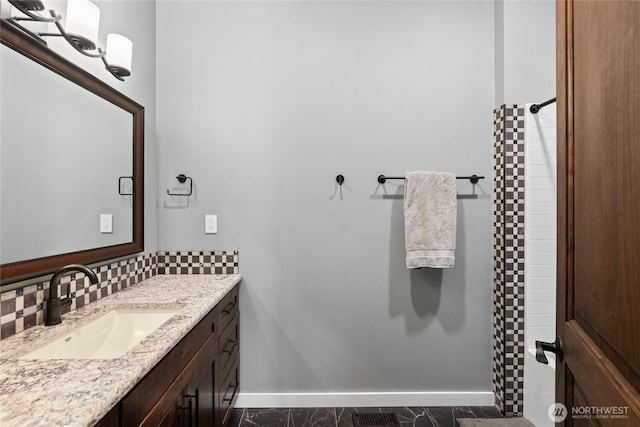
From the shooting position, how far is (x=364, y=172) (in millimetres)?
1990

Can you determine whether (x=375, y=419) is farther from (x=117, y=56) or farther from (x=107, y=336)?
(x=117, y=56)

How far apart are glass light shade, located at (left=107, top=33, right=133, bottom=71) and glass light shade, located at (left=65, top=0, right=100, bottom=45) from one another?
0.16 m

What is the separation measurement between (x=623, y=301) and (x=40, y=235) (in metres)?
1.69

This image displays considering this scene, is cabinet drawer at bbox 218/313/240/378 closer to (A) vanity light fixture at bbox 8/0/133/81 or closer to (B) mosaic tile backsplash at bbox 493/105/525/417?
(A) vanity light fixture at bbox 8/0/133/81

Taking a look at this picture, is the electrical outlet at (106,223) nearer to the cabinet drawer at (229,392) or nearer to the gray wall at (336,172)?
the gray wall at (336,172)

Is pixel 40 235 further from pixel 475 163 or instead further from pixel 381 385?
pixel 475 163

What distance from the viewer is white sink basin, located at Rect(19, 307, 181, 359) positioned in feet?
3.30

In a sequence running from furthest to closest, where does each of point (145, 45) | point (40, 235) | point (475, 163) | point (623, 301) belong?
point (475, 163) → point (145, 45) → point (40, 235) → point (623, 301)

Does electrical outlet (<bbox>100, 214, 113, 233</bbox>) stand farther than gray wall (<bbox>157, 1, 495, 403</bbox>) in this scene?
No

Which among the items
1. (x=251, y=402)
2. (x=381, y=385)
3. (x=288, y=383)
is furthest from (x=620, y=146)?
(x=251, y=402)

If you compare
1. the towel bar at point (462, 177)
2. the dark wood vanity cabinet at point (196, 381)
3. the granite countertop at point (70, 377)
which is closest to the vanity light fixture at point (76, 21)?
the granite countertop at point (70, 377)

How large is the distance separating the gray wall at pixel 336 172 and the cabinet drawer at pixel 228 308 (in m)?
0.13

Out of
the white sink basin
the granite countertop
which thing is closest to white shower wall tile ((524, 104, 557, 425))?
the granite countertop

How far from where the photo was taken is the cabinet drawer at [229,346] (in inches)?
61.8
